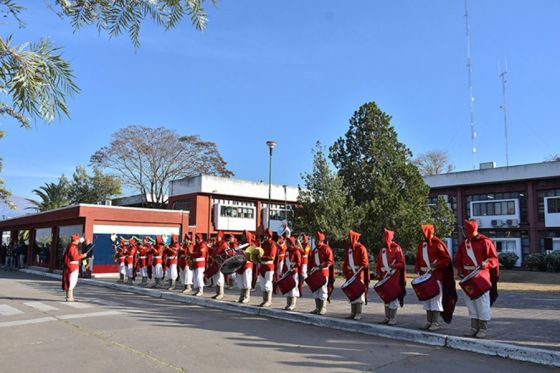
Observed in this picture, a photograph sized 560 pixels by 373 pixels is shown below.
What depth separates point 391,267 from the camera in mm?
9297

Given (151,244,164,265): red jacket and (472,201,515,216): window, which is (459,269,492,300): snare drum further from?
(472,201,515,216): window

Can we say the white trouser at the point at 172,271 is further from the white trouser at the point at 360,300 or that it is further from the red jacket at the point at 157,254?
the white trouser at the point at 360,300

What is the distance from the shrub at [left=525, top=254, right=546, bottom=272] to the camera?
33562 millimetres

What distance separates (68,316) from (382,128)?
19.9 meters

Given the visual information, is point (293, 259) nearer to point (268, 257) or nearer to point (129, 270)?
point (268, 257)

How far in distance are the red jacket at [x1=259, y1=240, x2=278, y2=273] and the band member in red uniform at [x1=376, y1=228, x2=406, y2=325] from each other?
336cm

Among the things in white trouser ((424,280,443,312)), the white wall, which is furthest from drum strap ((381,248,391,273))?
the white wall

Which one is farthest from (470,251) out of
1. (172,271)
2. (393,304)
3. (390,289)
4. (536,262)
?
(536,262)

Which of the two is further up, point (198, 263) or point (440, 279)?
point (440, 279)

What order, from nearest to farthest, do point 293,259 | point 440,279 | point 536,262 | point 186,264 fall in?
1. point 440,279
2. point 293,259
3. point 186,264
4. point 536,262

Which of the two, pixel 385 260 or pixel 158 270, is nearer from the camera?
pixel 385 260

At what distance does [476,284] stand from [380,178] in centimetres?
1781

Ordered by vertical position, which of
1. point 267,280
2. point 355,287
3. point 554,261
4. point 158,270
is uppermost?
point 355,287

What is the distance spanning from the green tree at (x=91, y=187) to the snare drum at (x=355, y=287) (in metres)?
47.5
